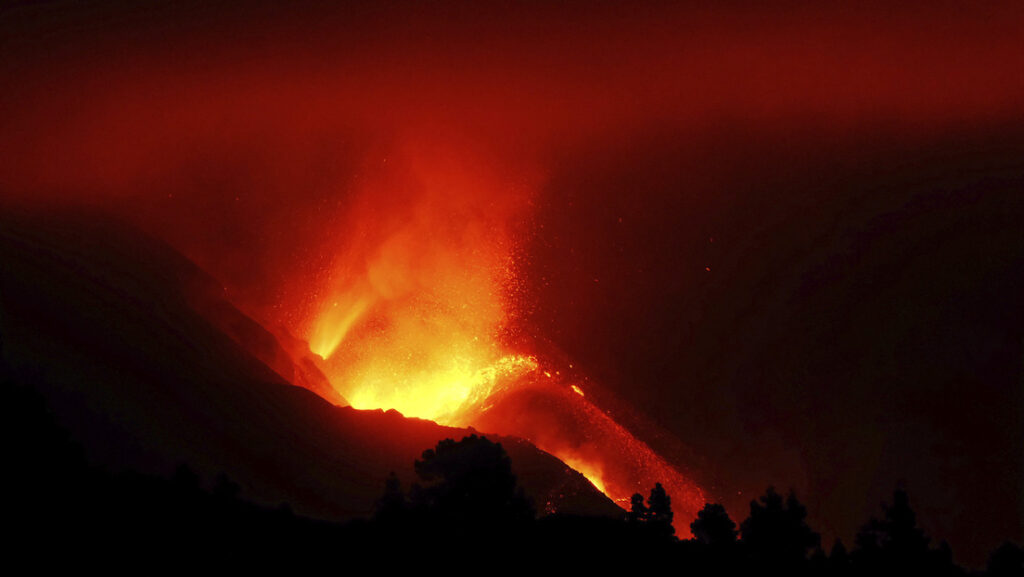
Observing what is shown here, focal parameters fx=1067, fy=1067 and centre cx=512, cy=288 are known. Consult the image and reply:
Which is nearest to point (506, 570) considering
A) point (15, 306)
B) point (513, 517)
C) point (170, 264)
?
point (513, 517)

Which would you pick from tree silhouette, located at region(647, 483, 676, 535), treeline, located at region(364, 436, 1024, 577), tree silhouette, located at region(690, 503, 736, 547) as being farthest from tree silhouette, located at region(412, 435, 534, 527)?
tree silhouette, located at region(690, 503, 736, 547)

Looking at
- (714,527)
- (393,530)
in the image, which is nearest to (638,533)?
(714,527)

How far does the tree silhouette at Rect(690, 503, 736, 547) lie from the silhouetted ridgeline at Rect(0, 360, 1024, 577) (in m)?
0.07

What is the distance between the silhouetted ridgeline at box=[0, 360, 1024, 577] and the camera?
113 feet

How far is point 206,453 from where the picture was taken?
200 feet

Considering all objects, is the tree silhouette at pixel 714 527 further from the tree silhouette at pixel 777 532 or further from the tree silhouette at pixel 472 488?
the tree silhouette at pixel 472 488

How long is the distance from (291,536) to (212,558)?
15.1 ft

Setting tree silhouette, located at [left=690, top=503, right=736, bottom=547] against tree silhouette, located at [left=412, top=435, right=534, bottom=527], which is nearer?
tree silhouette, located at [left=412, top=435, right=534, bottom=527]

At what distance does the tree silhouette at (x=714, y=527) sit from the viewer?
4784cm

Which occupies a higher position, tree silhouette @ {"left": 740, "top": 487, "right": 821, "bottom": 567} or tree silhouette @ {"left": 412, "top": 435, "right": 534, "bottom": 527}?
tree silhouette @ {"left": 740, "top": 487, "right": 821, "bottom": 567}

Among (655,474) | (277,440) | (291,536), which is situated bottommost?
(291,536)

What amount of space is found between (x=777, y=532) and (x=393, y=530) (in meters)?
17.4

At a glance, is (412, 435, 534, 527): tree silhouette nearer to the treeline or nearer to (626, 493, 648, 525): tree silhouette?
the treeline

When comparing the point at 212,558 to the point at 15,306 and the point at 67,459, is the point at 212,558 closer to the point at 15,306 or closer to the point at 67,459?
the point at 67,459
